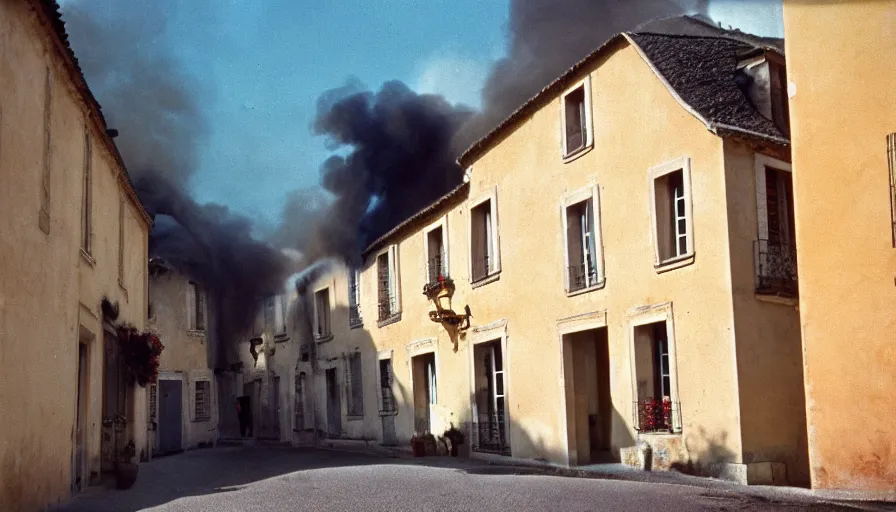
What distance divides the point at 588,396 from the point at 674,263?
12.5ft

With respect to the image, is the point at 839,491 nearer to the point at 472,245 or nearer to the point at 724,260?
the point at 724,260

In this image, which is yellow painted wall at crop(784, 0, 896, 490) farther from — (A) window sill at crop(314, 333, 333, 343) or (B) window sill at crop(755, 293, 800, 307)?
(A) window sill at crop(314, 333, 333, 343)

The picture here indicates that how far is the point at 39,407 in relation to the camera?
36.1 ft

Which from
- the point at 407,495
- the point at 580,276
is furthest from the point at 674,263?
the point at 407,495

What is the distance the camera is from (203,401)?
3366 cm

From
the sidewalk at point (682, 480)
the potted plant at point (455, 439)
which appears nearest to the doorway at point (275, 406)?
the sidewalk at point (682, 480)

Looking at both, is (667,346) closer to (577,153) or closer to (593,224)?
(593,224)

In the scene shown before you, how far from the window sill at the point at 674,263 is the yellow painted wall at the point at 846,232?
3.23 metres

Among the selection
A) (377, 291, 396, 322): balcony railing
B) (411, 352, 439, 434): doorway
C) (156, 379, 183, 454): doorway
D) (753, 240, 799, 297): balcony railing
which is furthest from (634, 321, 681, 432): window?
(156, 379, 183, 454): doorway

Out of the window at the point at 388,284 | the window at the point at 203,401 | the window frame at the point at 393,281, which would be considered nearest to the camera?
the window frame at the point at 393,281

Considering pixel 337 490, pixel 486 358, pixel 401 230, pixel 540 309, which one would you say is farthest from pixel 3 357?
pixel 401 230

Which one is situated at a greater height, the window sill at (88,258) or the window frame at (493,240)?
the window frame at (493,240)

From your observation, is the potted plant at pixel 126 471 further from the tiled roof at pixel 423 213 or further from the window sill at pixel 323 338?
the window sill at pixel 323 338

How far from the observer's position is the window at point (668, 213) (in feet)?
50.6
